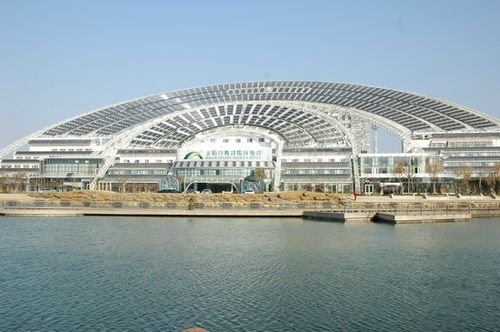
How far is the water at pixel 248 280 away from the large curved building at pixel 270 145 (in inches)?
2124

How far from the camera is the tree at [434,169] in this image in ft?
301

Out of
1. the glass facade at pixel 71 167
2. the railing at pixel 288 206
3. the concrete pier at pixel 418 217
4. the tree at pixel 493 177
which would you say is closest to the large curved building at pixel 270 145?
the glass facade at pixel 71 167

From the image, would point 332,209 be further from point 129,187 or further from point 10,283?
point 129,187

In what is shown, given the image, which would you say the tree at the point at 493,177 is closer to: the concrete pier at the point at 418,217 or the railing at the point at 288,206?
the railing at the point at 288,206

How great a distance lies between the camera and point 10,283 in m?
24.7

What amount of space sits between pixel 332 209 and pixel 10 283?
133ft

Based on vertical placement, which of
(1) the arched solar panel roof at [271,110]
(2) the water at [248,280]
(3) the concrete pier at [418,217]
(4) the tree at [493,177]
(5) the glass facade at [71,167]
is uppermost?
(1) the arched solar panel roof at [271,110]

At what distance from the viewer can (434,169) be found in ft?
303

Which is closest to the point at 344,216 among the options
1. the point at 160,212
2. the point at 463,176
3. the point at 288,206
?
the point at 288,206

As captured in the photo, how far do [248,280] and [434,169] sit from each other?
73510 millimetres

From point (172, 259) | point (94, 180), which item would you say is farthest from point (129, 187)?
point (172, 259)

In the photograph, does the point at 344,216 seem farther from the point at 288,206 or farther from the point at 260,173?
the point at 260,173

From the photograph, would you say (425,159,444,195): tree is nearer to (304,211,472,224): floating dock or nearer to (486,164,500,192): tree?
Result: (486,164,500,192): tree

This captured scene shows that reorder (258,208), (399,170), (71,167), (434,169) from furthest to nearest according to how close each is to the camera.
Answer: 1. (71,167)
2. (399,170)
3. (434,169)
4. (258,208)
